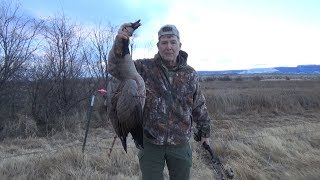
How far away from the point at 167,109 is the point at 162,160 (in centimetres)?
44

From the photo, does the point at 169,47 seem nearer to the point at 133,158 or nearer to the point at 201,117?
the point at 201,117

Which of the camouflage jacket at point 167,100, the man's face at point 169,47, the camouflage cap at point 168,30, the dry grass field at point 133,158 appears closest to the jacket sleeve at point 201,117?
the camouflage jacket at point 167,100

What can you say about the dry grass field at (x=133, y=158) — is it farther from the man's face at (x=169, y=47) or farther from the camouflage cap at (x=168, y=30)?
the camouflage cap at (x=168, y=30)

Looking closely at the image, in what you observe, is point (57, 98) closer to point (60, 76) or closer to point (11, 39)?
point (60, 76)

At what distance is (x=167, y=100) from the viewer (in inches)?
151

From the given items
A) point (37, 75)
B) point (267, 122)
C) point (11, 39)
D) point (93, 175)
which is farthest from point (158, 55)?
point (267, 122)

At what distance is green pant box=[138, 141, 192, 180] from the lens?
382 cm

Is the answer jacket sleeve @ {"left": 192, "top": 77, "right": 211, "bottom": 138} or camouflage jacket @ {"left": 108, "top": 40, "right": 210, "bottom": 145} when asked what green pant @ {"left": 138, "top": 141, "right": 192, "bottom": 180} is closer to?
camouflage jacket @ {"left": 108, "top": 40, "right": 210, "bottom": 145}

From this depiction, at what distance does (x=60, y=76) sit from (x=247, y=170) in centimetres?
907

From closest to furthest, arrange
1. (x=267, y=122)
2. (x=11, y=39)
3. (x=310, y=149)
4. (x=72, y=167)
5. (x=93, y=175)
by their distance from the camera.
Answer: (x=93, y=175) → (x=72, y=167) → (x=310, y=149) → (x=11, y=39) → (x=267, y=122)

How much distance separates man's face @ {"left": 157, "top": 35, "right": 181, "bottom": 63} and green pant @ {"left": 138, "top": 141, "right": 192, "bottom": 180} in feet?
2.53

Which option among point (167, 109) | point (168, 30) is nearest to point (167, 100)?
point (167, 109)

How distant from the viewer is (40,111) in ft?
45.4

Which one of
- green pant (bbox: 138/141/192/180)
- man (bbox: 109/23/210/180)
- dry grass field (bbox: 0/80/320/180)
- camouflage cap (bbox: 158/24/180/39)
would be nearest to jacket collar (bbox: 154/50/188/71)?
man (bbox: 109/23/210/180)
